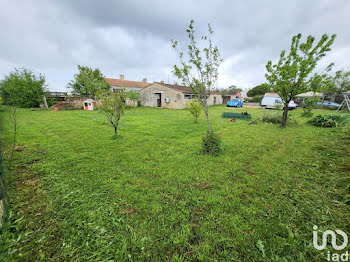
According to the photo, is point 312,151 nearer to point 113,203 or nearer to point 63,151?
point 113,203

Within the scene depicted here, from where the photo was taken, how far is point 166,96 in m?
23.1

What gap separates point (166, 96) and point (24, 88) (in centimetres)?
2090

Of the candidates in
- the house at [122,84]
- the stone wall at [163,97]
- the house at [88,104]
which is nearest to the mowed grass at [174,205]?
the house at [88,104]

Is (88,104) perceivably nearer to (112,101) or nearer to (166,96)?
(166,96)

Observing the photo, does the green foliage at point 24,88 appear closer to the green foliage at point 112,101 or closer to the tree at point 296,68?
the green foliage at point 112,101

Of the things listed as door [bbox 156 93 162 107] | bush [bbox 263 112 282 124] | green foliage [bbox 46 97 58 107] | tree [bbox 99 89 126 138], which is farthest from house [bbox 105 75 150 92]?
bush [bbox 263 112 282 124]

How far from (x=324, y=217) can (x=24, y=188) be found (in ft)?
19.6

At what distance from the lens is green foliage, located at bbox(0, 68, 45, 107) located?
19.6m

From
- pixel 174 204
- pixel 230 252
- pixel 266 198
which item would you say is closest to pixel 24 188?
pixel 174 204

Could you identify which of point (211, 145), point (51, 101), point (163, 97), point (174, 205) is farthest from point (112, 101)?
point (51, 101)

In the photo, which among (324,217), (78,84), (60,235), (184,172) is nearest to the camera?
(60,235)

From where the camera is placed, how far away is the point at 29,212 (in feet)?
7.95

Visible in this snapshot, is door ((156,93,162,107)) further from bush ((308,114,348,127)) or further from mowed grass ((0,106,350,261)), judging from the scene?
mowed grass ((0,106,350,261))

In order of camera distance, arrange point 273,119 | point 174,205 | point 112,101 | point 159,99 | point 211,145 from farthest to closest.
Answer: point 159,99, point 273,119, point 112,101, point 211,145, point 174,205
